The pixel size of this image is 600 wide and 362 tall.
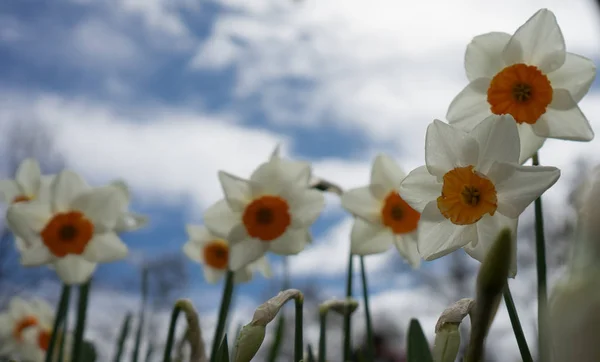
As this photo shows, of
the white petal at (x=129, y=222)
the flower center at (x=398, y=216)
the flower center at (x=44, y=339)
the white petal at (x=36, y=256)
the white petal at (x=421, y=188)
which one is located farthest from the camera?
the flower center at (x=44, y=339)

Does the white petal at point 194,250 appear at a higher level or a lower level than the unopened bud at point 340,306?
higher

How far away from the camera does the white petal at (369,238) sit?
2.33 m

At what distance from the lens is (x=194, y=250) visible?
336 cm

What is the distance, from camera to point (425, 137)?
1304 millimetres

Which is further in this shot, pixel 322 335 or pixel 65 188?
pixel 65 188

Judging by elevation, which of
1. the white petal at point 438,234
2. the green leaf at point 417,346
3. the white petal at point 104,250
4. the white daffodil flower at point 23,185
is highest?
the white daffodil flower at point 23,185

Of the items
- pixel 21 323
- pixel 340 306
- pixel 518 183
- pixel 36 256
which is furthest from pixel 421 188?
pixel 21 323

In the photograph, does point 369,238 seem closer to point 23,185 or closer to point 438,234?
point 438,234

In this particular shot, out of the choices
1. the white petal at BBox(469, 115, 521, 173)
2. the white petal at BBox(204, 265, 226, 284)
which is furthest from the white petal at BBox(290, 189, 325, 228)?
the white petal at BBox(469, 115, 521, 173)

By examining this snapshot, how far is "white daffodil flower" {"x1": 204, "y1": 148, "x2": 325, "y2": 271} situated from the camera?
242cm

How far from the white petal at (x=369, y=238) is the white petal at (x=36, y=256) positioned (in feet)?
4.37

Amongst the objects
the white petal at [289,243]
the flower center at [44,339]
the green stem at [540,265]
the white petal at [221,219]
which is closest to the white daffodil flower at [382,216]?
the white petal at [289,243]

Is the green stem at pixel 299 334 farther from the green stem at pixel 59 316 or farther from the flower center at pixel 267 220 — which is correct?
the green stem at pixel 59 316

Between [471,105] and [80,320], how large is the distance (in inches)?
64.9
